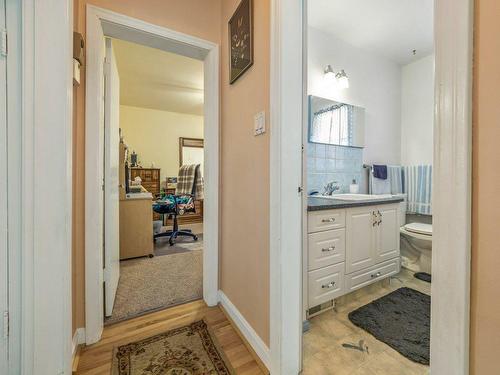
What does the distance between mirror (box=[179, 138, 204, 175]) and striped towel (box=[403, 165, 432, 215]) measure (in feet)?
13.4

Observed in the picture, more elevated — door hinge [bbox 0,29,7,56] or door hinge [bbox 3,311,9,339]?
door hinge [bbox 0,29,7,56]

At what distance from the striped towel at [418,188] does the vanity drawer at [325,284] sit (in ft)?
5.47

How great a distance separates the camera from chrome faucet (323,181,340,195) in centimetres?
229

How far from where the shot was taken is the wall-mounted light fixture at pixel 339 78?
2.30m

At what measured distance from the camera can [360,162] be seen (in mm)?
2553

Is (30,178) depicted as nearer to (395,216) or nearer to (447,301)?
(447,301)

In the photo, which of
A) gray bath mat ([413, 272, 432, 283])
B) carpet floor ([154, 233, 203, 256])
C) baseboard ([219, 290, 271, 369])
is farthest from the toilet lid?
carpet floor ([154, 233, 203, 256])

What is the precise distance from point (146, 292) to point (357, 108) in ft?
9.36

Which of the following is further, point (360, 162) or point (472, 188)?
point (360, 162)

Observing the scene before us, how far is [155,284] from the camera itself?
6.90 ft

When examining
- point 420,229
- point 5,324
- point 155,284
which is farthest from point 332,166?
point 5,324

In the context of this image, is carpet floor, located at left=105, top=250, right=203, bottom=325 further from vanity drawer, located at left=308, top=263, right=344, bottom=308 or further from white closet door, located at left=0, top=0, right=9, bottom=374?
vanity drawer, located at left=308, top=263, right=344, bottom=308

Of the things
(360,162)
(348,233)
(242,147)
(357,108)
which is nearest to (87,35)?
(242,147)

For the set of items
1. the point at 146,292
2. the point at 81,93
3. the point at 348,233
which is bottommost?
the point at 146,292
